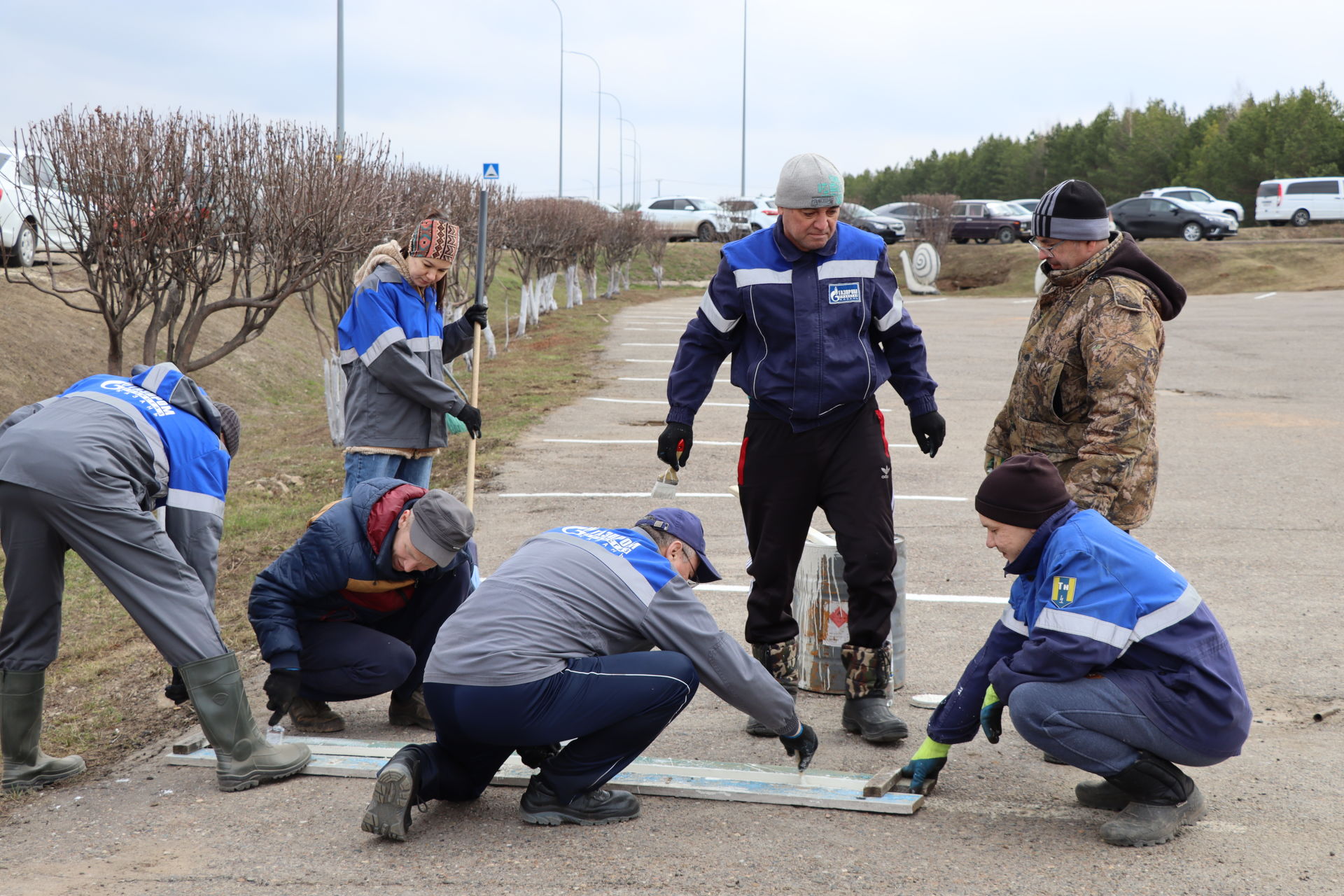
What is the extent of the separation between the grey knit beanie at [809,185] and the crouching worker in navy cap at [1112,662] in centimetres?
117

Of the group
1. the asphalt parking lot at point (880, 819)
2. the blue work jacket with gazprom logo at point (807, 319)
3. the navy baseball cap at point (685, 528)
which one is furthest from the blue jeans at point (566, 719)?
the blue work jacket with gazprom logo at point (807, 319)

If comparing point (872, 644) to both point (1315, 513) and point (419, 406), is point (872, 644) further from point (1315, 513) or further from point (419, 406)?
point (1315, 513)

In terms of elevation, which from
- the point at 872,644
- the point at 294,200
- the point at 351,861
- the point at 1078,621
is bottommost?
the point at 351,861

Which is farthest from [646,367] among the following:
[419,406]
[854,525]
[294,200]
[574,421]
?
[854,525]

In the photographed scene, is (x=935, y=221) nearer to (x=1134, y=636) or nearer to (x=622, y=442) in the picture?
(x=622, y=442)

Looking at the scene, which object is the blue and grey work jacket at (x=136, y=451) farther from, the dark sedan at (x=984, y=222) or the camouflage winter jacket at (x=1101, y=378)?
the dark sedan at (x=984, y=222)

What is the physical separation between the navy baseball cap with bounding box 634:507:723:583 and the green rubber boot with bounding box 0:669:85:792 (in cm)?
209

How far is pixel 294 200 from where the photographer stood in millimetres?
10195

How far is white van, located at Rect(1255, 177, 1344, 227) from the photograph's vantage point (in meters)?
38.3

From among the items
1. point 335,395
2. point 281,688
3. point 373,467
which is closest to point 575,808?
point 281,688

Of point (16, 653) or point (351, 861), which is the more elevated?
point (16, 653)

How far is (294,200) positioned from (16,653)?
7.18m

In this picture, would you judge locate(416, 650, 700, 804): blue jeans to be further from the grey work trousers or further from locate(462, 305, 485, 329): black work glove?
locate(462, 305, 485, 329): black work glove

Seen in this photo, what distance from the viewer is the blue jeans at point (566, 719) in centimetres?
328
